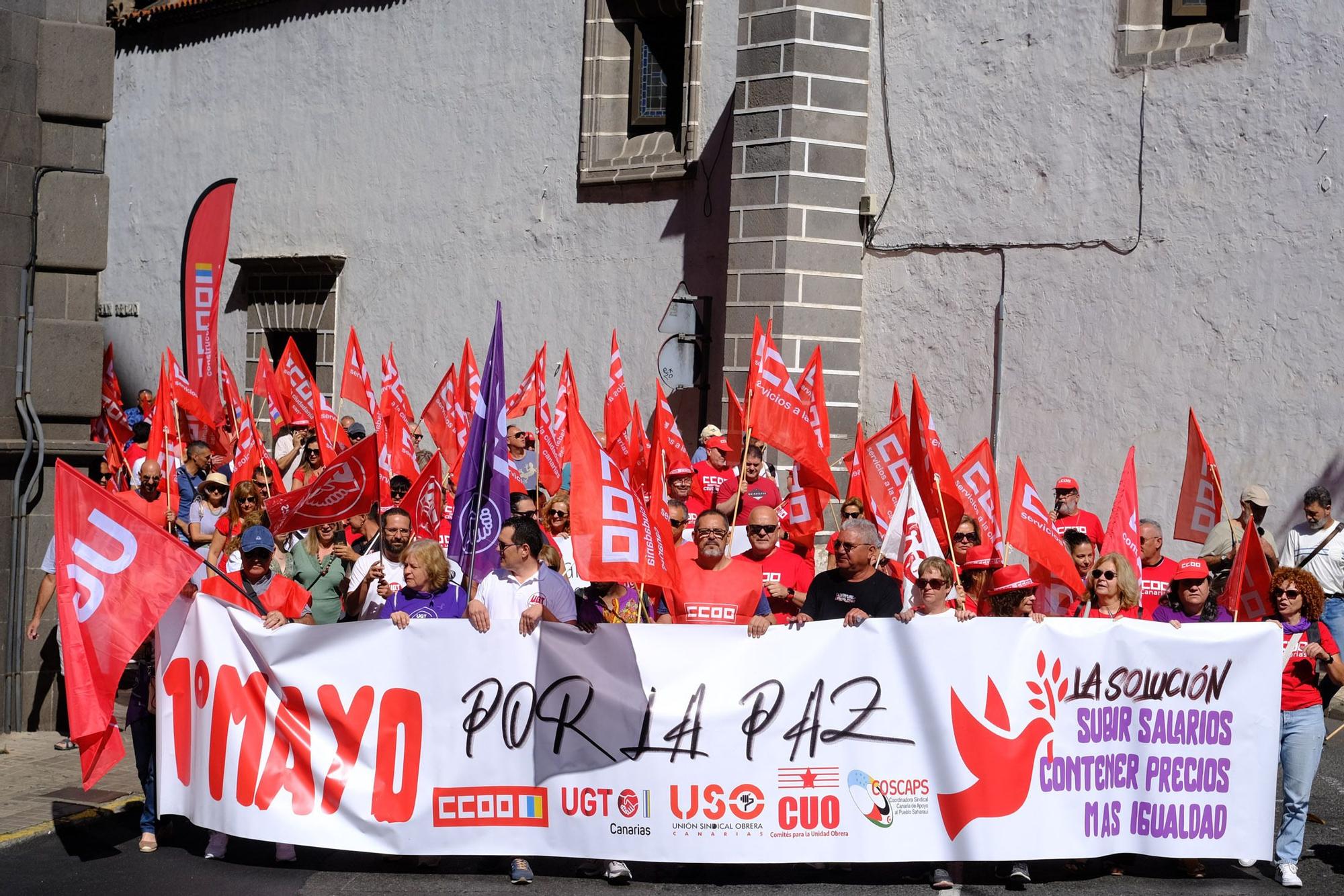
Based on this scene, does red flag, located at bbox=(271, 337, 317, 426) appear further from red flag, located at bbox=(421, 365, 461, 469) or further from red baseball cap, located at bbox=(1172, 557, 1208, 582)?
red baseball cap, located at bbox=(1172, 557, 1208, 582)

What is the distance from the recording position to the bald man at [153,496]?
1091 cm

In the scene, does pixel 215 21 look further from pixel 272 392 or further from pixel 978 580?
pixel 978 580

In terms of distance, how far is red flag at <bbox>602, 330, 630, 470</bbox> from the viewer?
12.9 m

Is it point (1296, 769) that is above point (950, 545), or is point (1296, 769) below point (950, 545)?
below

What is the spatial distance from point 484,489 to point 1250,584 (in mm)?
3532

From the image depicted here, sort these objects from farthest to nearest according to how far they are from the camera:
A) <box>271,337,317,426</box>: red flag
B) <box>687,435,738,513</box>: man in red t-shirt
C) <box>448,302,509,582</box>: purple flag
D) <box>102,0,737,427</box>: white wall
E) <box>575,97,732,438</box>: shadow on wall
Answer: <box>102,0,737,427</box>: white wall → <box>575,97,732,438</box>: shadow on wall → <box>271,337,317,426</box>: red flag → <box>687,435,738,513</box>: man in red t-shirt → <box>448,302,509,582</box>: purple flag

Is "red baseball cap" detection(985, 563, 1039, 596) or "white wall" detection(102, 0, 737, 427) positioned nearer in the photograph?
"red baseball cap" detection(985, 563, 1039, 596)

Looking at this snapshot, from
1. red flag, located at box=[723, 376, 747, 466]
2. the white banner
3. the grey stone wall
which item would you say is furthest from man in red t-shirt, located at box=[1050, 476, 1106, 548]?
the grey stone wall

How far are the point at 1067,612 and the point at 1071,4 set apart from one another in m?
6.28

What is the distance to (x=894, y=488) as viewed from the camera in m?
10.2

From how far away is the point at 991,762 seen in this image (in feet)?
23.5

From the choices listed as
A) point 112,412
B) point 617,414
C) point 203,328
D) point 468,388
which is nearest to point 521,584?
point 468,388

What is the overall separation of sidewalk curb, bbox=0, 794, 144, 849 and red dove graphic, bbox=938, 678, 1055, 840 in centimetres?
405

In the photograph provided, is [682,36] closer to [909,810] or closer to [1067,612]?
[1067,612]
